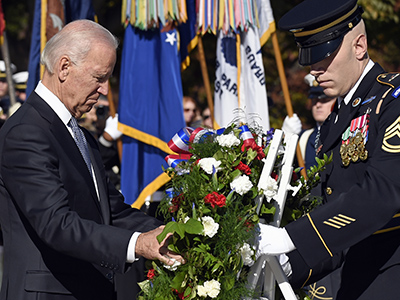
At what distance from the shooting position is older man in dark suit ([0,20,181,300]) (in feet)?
10.0

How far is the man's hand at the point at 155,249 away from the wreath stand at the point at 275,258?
371mm

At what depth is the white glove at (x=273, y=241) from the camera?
3121mm

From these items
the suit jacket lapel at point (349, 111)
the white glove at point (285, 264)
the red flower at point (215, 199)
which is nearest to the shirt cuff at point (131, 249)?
the red flower at point (215, 199)

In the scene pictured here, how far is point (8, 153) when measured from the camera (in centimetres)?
312

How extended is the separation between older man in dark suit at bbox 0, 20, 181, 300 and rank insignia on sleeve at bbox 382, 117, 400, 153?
1.05m

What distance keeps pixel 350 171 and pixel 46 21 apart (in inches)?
184

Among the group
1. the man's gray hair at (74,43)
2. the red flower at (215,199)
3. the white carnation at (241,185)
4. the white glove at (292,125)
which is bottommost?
the white glove at (292,125)

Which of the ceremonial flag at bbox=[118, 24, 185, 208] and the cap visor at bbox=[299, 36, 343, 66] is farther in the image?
the ceremonial flag at bbox=[118, 24, 185, 208]

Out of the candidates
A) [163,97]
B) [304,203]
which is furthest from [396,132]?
[163,97]

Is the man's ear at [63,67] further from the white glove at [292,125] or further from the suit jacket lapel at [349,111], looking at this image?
the white glove at [292,125]

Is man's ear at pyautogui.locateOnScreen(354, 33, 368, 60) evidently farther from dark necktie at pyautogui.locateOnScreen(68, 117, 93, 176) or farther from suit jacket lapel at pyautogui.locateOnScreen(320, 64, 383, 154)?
dark necktie at pyautogui.locateOnScreen(68, 117, 93, 176)

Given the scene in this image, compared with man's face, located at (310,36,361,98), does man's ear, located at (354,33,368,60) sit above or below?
above

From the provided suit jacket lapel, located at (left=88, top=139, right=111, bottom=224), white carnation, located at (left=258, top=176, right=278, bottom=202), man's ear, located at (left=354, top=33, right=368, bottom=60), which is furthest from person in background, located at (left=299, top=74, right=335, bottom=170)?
white carnation, located at (left=258, top=176, right=278, bottom=202)

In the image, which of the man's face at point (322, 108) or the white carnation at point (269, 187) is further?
the man's face at point (322, 108)
